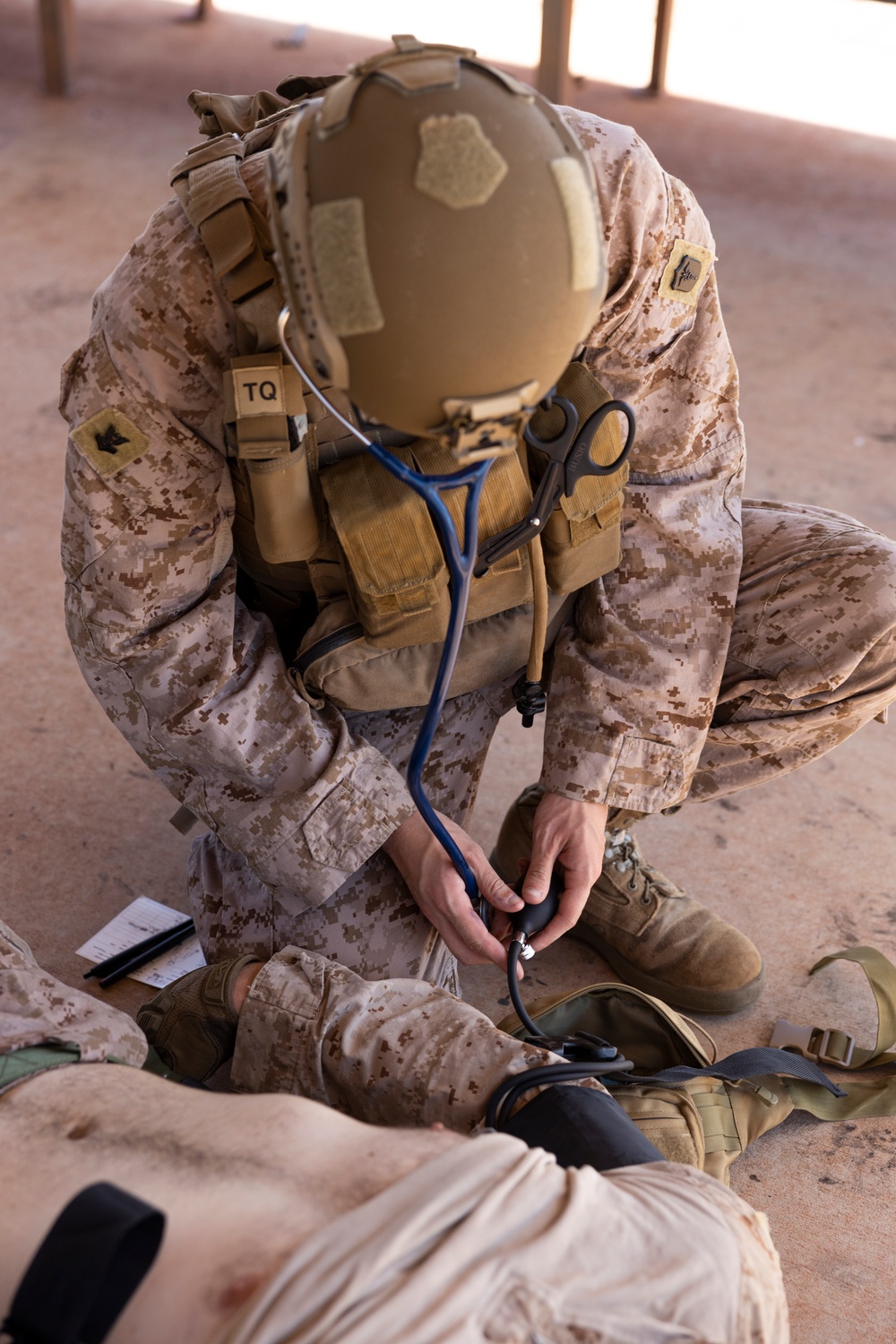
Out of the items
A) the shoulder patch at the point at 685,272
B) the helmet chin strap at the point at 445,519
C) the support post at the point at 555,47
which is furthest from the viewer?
the support post at the point at 555,47

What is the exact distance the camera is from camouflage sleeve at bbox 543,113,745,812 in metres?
1.49

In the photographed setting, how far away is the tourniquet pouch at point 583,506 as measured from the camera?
4.60ft

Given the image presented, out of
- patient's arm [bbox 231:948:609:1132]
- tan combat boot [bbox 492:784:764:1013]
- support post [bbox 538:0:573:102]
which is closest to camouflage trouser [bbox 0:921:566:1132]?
patient's arm [bbox 231:948:609:1132]

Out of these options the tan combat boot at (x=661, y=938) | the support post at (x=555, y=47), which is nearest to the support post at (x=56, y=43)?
the support post at (x=555, y=47)

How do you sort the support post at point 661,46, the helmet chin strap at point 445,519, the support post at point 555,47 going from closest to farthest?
1. the helmet chin strap at point 445,519
2. the support post at point 555,47
3. the support post at point 661,46

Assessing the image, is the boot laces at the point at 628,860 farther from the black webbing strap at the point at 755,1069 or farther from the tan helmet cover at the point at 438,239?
the tan helmet cover at the point at 438,239

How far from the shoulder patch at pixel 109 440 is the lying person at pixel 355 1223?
1.86 ft

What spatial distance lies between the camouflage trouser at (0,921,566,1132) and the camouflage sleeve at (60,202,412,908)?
0.58 ft

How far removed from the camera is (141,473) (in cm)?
133

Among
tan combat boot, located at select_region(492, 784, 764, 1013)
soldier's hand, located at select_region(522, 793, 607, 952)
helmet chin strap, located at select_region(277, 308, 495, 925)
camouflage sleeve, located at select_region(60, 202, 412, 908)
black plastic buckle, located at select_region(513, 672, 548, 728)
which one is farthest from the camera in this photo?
tan combat boot, located at select_region(492, 784, 764, 1013)

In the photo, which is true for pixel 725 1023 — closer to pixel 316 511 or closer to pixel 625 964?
pixel 625 964

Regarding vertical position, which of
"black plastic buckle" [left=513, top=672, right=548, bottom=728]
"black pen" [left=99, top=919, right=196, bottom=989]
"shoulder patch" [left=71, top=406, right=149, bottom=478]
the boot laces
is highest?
"shoulder patch" [left=71, top=406, right=149, bottom=478]

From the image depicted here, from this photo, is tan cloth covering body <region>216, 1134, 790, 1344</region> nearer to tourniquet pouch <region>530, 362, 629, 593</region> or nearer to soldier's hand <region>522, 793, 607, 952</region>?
soldier's hand <region>522, 793, 607, 952</region>

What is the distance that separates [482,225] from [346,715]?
83 cm
